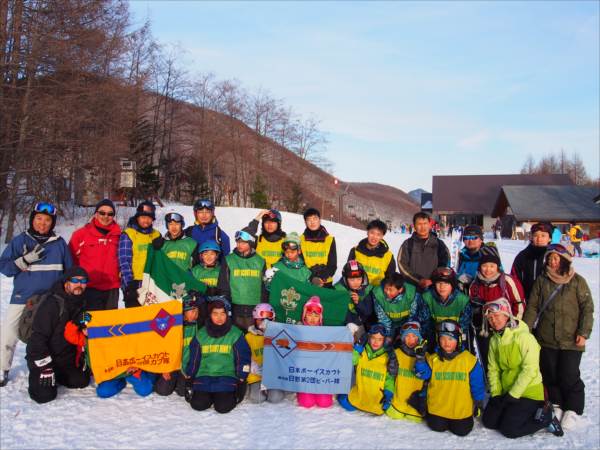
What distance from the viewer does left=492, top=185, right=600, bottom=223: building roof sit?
4172 centimetres

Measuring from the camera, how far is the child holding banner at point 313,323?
5320 millimetres

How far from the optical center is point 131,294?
6168mm

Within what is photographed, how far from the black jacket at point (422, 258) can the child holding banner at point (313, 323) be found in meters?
1.31

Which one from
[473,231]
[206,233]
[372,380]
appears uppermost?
[473,231]

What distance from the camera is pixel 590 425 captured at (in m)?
5.00

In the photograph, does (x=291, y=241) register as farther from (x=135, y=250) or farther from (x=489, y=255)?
(x=489, y=255)

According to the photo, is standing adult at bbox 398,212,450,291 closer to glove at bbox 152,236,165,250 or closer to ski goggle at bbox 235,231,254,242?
ski goggle at bbox 235,231,254,242

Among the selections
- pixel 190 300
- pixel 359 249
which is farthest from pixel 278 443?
pixel 359 249

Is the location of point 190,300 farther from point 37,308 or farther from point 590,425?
point 590,425

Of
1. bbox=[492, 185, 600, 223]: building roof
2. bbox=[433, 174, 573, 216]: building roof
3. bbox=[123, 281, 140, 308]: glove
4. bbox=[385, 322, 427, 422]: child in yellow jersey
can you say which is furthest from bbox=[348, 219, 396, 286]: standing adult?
bbox=[433, 174, 573, 216]: building roof

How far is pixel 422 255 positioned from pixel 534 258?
1.34 meters

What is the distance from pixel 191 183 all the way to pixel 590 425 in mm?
34999

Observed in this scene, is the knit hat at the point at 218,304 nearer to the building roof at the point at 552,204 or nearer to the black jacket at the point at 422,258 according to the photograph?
the black jacket at the point at 422,258

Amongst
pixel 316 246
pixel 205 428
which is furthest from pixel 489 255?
pixel 205 428
